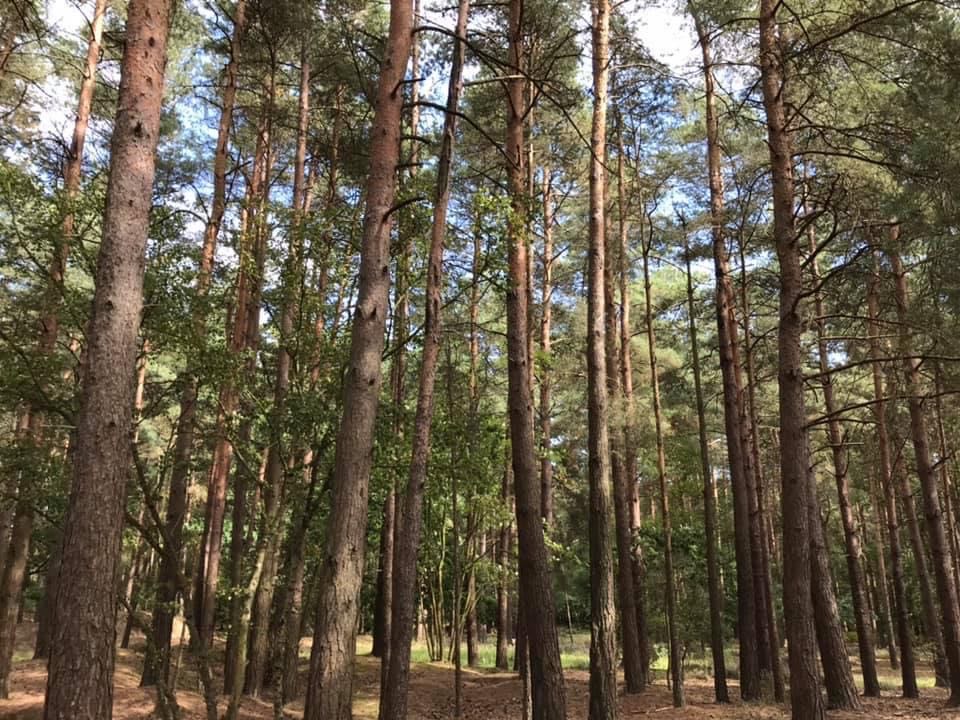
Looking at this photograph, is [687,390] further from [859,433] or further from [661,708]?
[661,708]

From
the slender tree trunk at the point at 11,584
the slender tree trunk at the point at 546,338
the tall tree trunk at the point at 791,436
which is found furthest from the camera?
the slender tree trunk at the point at 546,338

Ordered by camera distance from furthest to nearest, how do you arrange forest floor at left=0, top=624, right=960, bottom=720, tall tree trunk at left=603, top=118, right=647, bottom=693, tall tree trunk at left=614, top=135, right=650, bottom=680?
tall tree trunk at left=614, top=135, right=650, bottom=680, tall tree trunk at left=603, top=118, right=647, bottom=693, forest floor at left=0, top=624, right=960, bottom=720

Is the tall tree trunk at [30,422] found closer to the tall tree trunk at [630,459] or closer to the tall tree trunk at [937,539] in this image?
the tall tree trunk at [630,459]

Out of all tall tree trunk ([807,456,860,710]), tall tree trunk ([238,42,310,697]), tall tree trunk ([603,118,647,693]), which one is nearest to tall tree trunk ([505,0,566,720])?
tall tree trunk ([238,42,310,697])

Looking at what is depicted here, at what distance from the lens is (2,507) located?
35.0ft

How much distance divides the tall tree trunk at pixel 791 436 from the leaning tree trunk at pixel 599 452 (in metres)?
1.79

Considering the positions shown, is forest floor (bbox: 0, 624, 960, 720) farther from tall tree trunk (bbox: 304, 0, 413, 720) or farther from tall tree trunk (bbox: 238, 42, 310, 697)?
tall tree trunk (bbox: 304, 0, 413, 720)

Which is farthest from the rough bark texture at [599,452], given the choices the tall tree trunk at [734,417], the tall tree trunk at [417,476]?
the tall tree trunk at [734,417]

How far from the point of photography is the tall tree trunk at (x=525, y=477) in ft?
22.9

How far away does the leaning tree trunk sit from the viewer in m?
6.98

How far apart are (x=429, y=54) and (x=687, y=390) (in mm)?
13697

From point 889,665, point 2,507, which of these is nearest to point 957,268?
point 2,507

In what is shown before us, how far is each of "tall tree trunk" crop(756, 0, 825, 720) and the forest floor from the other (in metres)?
2.50

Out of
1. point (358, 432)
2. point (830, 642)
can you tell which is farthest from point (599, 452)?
point (830, 642)
